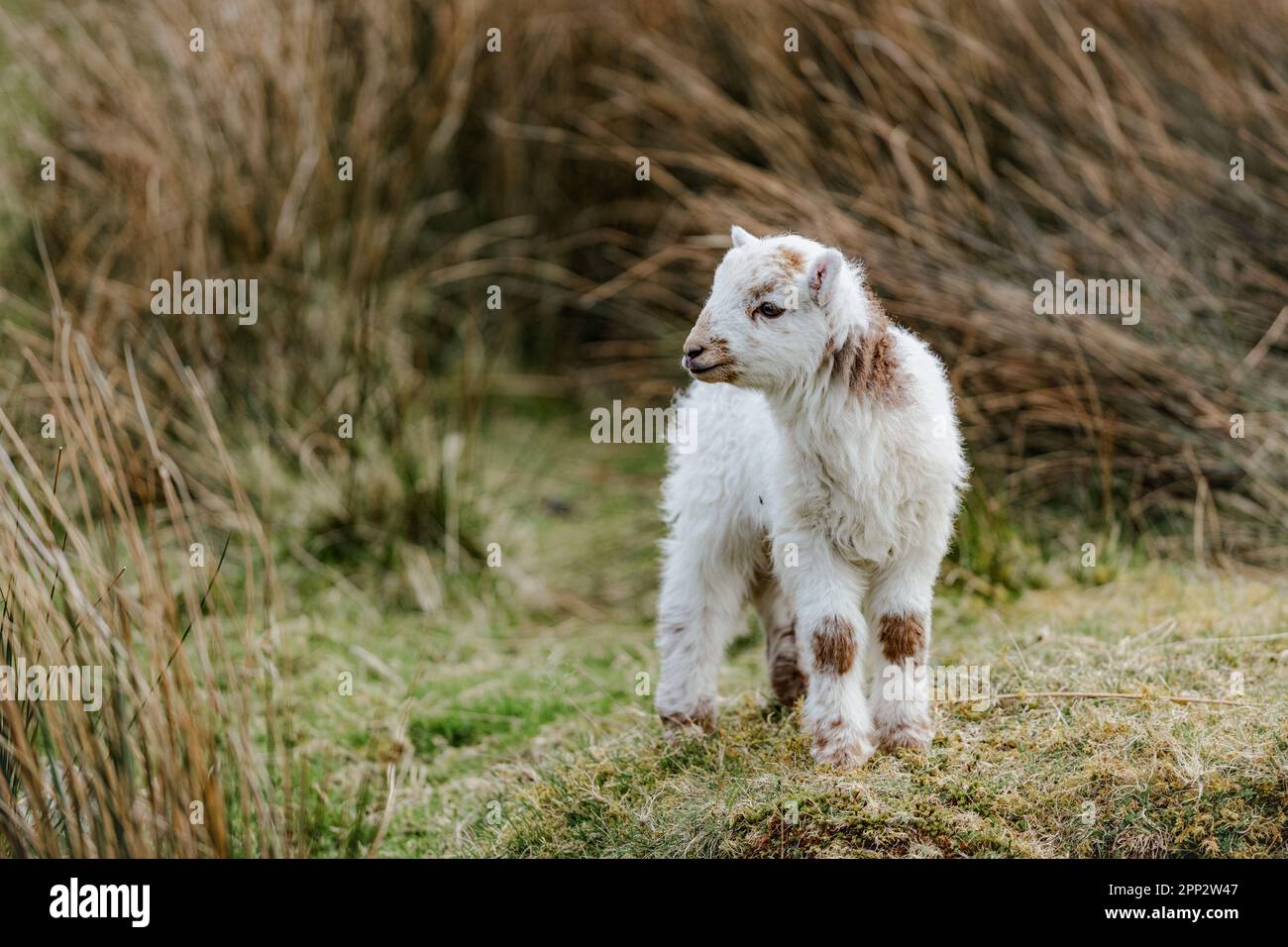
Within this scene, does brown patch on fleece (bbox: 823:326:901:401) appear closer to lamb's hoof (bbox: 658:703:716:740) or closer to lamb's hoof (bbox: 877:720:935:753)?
lamb's hoof (bbox: 877:720:935:753)

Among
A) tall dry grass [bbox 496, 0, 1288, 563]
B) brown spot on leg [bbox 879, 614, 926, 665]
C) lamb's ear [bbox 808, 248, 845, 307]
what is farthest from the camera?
tall dry grass [bbox 496, 0, 1288, 563]

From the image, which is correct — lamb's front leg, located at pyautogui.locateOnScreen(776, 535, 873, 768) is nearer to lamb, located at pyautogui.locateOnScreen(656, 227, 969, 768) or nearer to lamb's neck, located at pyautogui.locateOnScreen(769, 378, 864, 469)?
lamb, located at pyautogui.locateOnScreen(656, 227, 969, 768)

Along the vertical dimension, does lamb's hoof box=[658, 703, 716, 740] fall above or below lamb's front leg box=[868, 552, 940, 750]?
below

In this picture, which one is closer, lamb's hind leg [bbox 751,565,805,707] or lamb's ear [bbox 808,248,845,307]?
lamb's ear [bbox 808,248,845,307]

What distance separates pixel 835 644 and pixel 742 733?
57 centimetres

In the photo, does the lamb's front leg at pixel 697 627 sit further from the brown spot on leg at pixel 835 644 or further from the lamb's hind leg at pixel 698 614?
the brown spot on leg at pixel 835 644

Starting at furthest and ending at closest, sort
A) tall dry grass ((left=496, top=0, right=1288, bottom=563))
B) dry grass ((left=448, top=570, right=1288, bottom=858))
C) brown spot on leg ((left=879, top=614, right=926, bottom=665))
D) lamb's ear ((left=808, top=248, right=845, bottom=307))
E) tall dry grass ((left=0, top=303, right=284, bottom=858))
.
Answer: tall dry grass ((left=496, top=0, right=1288, bottom=563)) < brown spot on leg ((left=879, top=614, right=926, bottom=665)) < dry grass ((left=448, top=570, right=1288, bottom=858)) < lamb's ear ((left=808, top=248, right=845, bottom=307)) < tall dry grass ((left=0, top=303, right=284, bottom=858))

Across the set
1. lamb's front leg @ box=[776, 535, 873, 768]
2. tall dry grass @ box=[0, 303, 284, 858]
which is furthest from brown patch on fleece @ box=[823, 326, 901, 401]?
tall dry grass @ box=[0, 303, 284, 858]

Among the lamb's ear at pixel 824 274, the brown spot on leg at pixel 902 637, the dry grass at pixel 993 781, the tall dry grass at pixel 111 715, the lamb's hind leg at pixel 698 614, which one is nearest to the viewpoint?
the tall dry grass at pixel 111 715

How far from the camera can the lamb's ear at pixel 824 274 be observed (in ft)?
9.80

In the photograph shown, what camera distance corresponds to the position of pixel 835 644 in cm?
315

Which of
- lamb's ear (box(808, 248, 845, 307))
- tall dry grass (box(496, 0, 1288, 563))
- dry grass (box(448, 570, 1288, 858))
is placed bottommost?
dry grass (box(448, 570, 1288, 858))

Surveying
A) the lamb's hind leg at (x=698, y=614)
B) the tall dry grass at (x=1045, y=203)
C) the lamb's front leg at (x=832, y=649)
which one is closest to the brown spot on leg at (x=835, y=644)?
the lamb's front leg at (x=832, y=649)

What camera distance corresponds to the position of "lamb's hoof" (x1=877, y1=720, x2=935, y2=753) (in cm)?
329
